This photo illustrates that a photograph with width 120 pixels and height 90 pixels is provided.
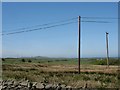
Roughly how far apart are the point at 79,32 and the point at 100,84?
35.4 ft

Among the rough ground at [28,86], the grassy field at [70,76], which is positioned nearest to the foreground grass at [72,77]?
the grassy field at [70,76]

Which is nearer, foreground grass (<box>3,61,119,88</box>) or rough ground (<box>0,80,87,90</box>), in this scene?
rough ground (<box>0,80,87,90</box>)

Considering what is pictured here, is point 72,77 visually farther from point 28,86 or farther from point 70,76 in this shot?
point 28,86

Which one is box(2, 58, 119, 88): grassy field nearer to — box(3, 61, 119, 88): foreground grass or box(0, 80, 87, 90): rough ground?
box(3, 61, 119, 88): foreground grass

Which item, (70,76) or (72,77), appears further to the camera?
(70,76)

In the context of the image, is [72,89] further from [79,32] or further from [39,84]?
[79,32]

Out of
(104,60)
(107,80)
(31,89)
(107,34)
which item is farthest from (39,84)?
(104,60)

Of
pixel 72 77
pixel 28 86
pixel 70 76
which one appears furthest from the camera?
pixel 70 76

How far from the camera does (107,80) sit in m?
17.0

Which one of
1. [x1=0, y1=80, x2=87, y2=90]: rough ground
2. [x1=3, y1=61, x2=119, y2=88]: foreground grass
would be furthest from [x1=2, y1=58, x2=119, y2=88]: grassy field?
[x1=0, y1=80, x2=87, y2=90]: rough ground

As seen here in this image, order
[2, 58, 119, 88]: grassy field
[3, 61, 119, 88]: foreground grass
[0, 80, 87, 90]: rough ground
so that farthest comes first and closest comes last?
[2, 58, 119, 88]: grassy field < [3, 61, 119, 88]: foreground grass < [0, 80, 87, 90]: rough ground

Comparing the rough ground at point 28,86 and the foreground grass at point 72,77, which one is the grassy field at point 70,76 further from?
the rough ground at point 28,86

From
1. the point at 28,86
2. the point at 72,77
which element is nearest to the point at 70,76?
the point at 72,77

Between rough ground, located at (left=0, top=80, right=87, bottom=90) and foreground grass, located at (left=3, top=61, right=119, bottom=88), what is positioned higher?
foreground grass, located at (left=3, top=61, right=119, bottom=88)
